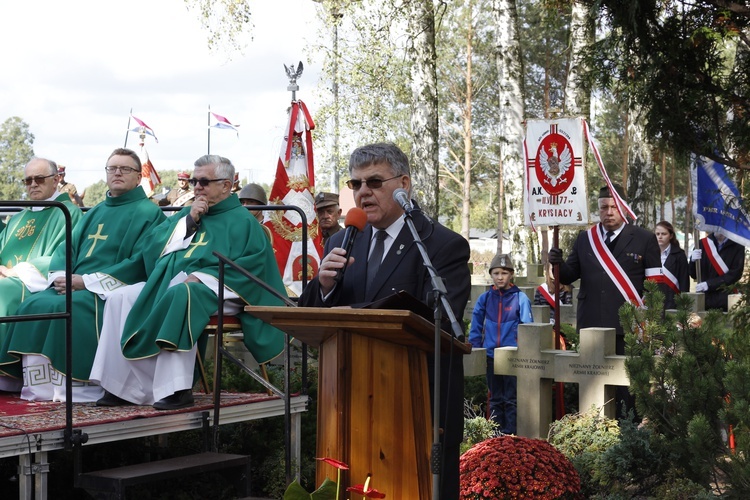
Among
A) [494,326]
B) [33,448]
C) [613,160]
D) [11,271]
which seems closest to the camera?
[33,448]

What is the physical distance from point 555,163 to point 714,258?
3660mm

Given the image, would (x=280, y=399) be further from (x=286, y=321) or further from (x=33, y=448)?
(x=286, y=321)

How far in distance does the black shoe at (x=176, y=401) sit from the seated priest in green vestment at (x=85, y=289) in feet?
2.53

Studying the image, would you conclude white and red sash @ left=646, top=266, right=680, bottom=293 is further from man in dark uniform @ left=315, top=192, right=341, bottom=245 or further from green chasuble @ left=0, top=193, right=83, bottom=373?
green chasuble @ left=0, top=193, right=83, bottom=373

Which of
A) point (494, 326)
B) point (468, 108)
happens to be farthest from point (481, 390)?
point (468, 108)

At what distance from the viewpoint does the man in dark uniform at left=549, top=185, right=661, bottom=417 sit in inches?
Answer: 343

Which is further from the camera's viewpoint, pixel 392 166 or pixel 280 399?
pixel 280 399

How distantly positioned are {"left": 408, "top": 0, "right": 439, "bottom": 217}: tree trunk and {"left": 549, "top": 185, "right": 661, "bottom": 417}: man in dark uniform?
6.91 meters

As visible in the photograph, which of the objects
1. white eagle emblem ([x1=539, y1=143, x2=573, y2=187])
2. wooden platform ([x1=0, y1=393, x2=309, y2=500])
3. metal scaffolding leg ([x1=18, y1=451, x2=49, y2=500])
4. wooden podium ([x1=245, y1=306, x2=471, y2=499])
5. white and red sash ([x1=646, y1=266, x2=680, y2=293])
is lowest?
metal scaffolding leg ([x1=18, y1=451, x2=49, y2=500])

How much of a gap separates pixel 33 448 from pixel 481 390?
600 cm

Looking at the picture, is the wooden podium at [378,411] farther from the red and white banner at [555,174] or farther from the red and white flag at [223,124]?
the red and white flag at [223,124]

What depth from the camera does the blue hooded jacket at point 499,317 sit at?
9461mm

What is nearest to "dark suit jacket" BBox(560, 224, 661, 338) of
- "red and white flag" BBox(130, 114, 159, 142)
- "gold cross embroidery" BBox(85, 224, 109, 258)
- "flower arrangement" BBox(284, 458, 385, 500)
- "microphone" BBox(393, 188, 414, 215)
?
"gold cross embroidery" BBox(85, 224, 109, 258)

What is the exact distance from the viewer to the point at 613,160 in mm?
52906
